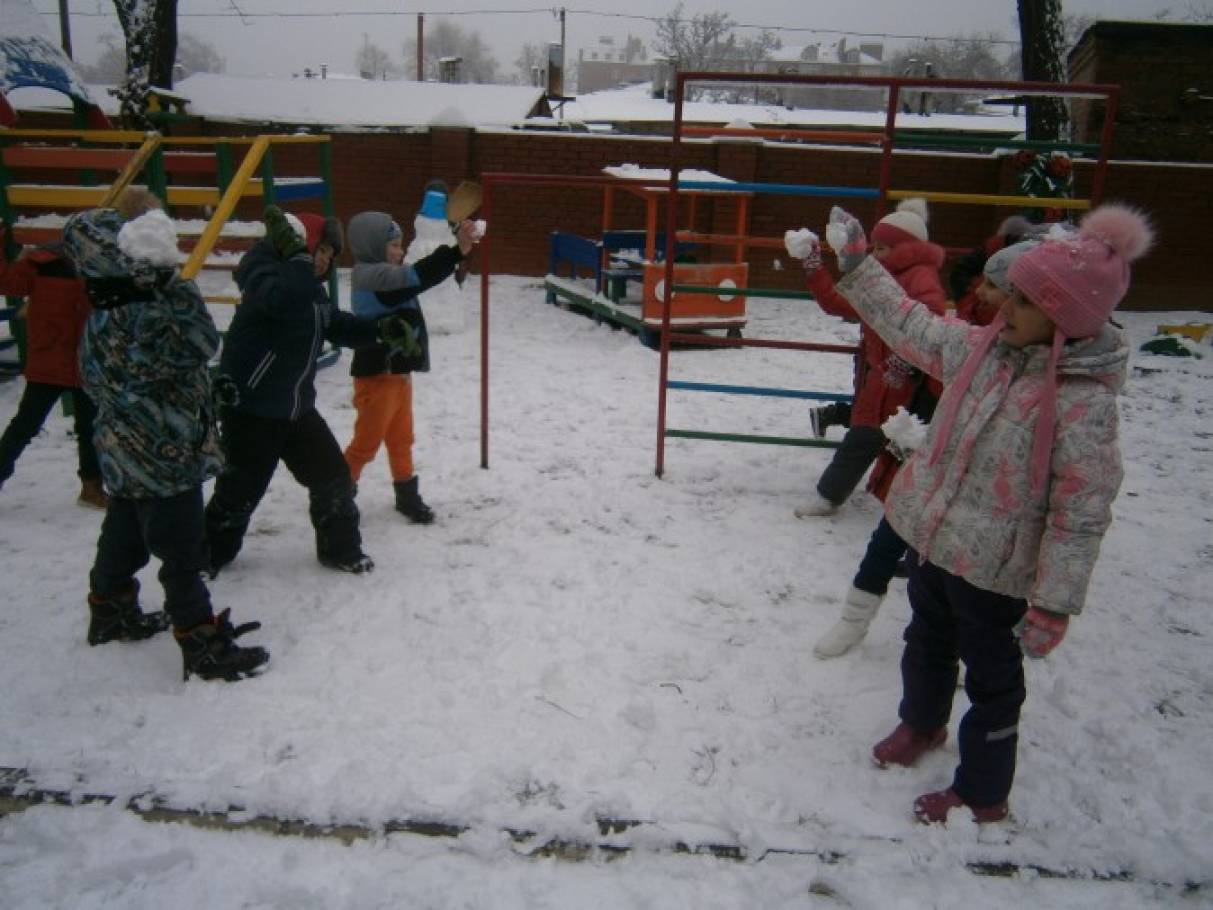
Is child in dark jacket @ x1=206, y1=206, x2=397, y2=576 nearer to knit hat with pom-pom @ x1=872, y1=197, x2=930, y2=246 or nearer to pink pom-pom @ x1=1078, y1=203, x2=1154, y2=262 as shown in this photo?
knit hat with pom-pom @ x1=872, y1=197, x2=930, y2=246

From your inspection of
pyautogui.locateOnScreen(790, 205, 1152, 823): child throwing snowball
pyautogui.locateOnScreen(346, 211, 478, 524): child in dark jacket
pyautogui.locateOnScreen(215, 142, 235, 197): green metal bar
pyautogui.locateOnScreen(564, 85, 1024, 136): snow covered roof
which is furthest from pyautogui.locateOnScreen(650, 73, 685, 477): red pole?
pyautogui.locateOnScreen(564, 85, 1024, 136): snow covered roof

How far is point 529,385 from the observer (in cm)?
662

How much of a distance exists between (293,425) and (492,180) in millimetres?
1842

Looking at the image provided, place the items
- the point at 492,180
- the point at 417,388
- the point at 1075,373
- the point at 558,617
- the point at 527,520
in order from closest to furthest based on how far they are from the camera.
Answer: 1. the point at 1075,373
2. the point at 558,617
3. the point at 527,520
4. the point at 492,180
5. the point at 417,388

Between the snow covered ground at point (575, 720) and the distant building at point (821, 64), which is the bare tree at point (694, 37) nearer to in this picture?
the distant building at point (821, 64)

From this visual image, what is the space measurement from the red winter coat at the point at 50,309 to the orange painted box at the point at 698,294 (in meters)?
4.26

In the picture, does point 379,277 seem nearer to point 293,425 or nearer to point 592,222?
point 293,425

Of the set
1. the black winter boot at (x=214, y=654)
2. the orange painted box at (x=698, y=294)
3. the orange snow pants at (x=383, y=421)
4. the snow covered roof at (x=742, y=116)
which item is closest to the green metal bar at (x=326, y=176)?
the orange painted box at (x=698, y=294)

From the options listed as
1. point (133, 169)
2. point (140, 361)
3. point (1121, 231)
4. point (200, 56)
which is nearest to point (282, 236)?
point (140, 361)

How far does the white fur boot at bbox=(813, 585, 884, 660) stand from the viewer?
3203 mm

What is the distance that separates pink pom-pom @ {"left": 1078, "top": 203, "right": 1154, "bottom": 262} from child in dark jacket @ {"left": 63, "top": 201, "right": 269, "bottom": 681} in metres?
2.46

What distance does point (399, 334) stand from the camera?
Result: 12.8 ft

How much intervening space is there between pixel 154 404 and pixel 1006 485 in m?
2.45

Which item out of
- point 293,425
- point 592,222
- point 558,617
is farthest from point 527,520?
point 592,222
